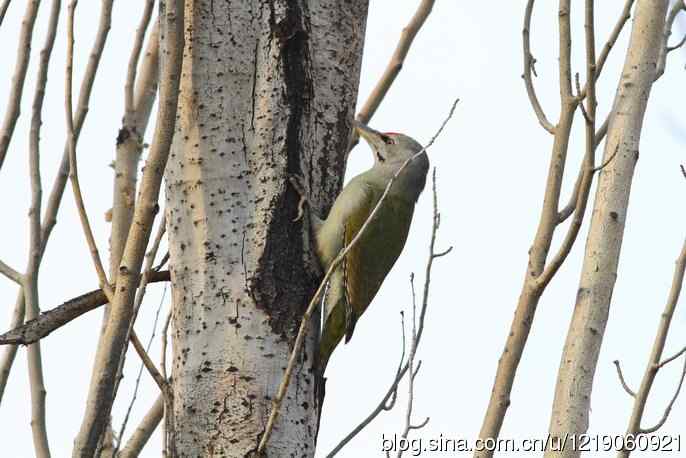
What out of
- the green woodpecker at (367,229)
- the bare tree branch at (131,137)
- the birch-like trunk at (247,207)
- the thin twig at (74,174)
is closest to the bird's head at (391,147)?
the green woodpecker at (367,229)

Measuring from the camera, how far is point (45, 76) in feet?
12.2

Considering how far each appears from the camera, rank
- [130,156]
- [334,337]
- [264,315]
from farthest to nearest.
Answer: [130,156], [334,337], [264,315]

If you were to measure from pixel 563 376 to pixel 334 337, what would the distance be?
3.07 ft

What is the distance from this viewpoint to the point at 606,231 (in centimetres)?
299

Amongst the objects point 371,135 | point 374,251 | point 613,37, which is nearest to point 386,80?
point 371,135

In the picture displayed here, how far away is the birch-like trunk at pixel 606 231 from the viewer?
267cm

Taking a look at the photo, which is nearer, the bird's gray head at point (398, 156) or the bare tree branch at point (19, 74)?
the bare tree branch at point (19, 74)

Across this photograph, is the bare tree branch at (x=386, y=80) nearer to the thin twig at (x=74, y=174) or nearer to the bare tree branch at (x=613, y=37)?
the bare tree branch at (x=613, y=37)

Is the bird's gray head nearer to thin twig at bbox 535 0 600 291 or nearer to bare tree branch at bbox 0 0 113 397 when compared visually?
bare tree branch at bbox 0 0 113 397

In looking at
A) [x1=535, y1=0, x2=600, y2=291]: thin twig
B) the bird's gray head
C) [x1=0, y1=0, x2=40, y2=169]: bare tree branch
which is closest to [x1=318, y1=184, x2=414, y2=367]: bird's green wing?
the bird's gray head

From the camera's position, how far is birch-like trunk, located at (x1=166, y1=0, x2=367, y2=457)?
237cm

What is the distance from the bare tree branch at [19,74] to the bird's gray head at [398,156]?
1394 millimetres

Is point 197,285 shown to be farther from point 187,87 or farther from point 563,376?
point 563,376

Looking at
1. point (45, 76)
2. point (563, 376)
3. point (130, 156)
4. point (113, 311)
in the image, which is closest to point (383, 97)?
point (130, 156)
